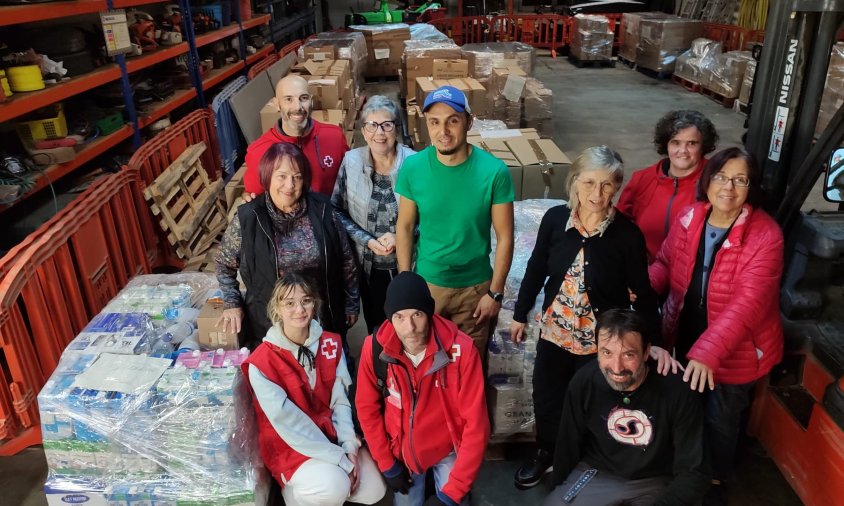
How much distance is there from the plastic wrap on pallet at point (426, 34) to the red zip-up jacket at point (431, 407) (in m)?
9.89

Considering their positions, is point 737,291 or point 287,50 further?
point 287,50

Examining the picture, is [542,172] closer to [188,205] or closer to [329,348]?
[329,348]

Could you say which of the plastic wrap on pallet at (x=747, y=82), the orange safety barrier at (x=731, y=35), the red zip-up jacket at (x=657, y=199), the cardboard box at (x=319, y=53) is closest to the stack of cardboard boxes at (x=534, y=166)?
the red zip-up jacket at (x=657, y=199)

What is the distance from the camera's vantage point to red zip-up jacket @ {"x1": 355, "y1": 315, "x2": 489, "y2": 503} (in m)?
2.60

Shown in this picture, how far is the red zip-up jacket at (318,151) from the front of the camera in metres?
3.66

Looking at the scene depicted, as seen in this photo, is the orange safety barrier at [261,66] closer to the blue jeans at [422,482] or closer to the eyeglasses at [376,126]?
the eyeglasses at [376,126]

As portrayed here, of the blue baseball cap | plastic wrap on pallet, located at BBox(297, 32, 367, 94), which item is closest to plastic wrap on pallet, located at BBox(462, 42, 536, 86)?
plastic wrap on pallet, located at BBox(297, 32, 367, 94)

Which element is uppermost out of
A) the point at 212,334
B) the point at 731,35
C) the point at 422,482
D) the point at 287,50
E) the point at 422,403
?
the point at 287,50

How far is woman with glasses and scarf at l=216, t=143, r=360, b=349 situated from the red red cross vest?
284 mm

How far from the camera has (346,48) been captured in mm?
10367

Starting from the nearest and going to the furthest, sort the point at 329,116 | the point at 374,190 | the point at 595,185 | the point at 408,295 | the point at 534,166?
the point at 408,295 → the point at 595,185 → the point at 374,190 → the point at 534,166 → the point at 329,116

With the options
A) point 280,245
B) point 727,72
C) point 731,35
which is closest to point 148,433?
point 280,245

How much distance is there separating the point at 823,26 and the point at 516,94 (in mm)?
4743

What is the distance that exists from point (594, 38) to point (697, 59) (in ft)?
11.2
